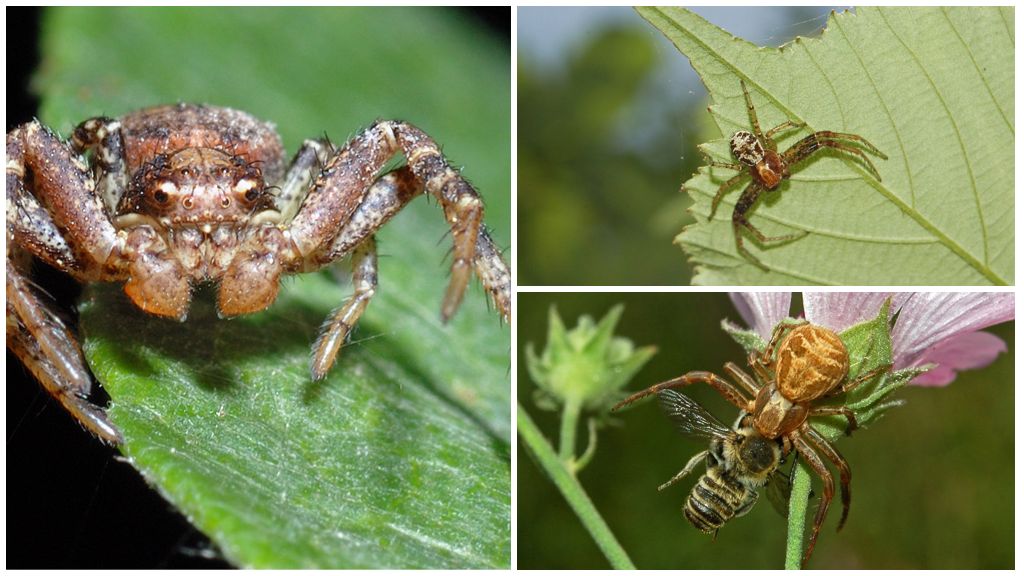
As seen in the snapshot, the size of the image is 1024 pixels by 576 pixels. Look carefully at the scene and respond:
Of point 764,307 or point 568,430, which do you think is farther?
point 568,430

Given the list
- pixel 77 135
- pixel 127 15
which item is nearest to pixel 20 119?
pixel 77 135

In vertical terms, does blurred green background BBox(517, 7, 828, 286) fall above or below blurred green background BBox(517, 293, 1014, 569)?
above

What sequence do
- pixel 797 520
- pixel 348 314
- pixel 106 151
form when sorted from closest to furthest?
1. pixel 797 520
2. pixel 348 314
3. pixel 106 151

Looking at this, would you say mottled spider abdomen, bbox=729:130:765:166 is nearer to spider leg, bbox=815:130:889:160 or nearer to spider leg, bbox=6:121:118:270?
spider leg, bbox=815:130:889:160

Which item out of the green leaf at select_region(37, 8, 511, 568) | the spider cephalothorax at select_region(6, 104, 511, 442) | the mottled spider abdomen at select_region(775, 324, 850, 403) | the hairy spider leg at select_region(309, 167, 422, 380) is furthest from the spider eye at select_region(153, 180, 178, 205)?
the mottled spider abdomen at select_region(775, 324, 850, 403)

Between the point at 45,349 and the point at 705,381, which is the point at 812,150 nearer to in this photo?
the point at 705,381

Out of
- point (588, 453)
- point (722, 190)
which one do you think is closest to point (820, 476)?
point (588, 453)

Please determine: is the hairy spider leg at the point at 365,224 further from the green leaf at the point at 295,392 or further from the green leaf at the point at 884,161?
→ the green leaf at the point at 884,161

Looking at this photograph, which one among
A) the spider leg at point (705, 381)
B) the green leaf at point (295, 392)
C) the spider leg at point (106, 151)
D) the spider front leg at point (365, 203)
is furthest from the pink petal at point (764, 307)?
the spider leg at point (106, 151)
